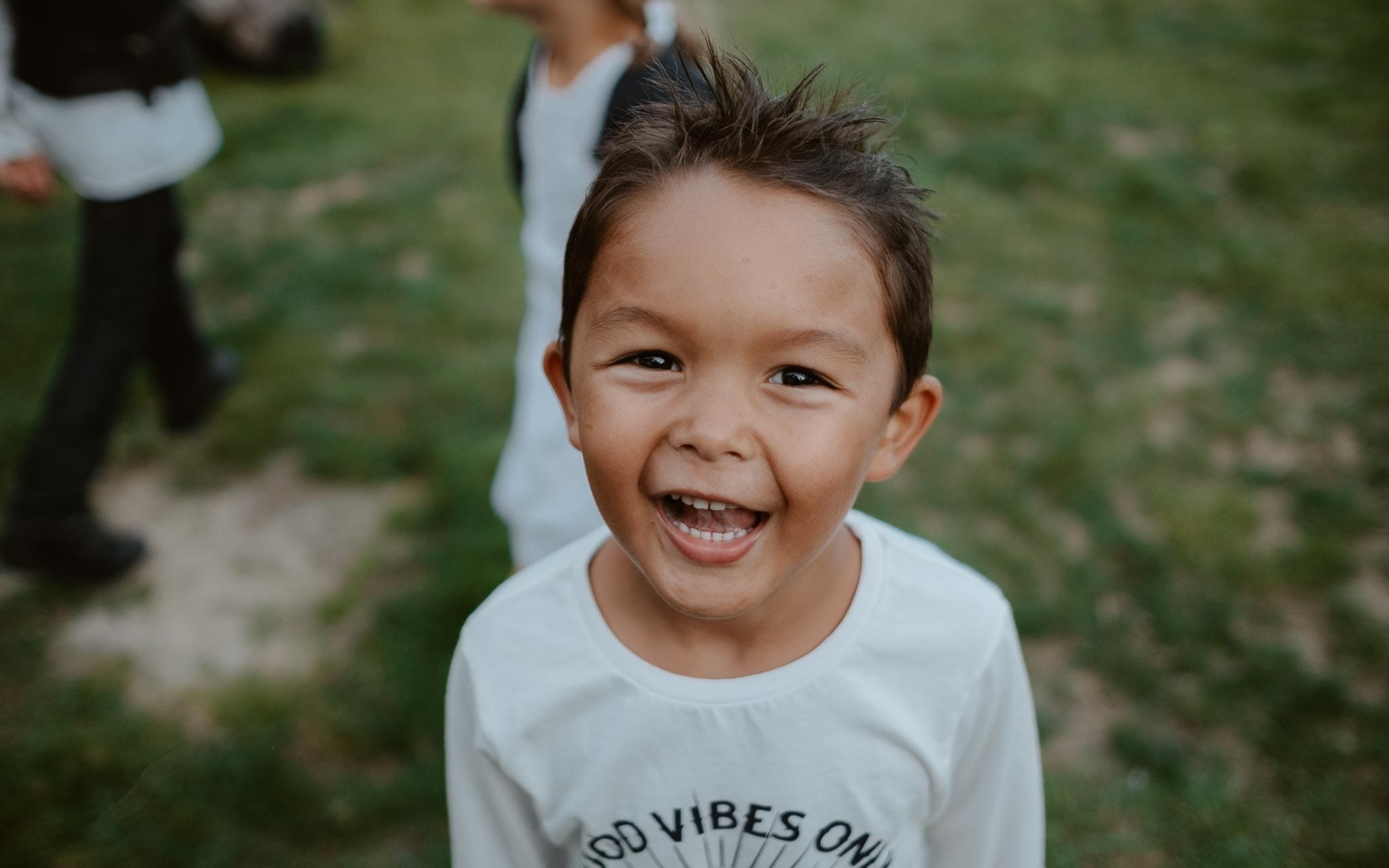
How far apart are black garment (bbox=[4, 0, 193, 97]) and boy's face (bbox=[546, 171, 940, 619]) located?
91.2 inches

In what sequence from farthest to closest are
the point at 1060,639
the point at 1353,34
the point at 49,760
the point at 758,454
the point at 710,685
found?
the point at 1353,34 → the point at 1060,639 → the point at 49,760 → the point at 710,685 → the point at 758,454

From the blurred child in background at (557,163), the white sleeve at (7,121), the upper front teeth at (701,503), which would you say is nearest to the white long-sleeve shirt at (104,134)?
the white sleeve at (7,121)

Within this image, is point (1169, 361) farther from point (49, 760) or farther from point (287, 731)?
point (49, 760)

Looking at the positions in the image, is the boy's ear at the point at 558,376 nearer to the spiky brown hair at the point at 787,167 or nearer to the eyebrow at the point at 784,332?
the spiky brown hair at the point at 787,167

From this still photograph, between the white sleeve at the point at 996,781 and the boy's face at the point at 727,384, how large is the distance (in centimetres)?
36

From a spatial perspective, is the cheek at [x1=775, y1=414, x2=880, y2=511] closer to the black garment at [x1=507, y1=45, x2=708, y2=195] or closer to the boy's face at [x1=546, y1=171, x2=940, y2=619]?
the boy's face at [x1=546, y1=171, x2=940, y2=619]

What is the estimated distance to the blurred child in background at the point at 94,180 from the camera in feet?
8.55

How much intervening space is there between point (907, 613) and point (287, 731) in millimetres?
1951

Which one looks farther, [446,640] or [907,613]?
[446,640]

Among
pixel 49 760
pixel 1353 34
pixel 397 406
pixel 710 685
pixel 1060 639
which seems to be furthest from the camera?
pixel 1353 34

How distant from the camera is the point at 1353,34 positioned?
19.9 ft

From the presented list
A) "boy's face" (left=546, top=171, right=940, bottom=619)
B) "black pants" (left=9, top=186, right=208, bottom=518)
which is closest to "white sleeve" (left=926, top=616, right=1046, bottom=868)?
"boy's face" (left=546, top=171, right=940, bottom=619)

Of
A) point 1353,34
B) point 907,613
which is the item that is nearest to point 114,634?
point 907,613

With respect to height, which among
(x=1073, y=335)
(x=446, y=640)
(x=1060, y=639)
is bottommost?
(x=446, y=640)
